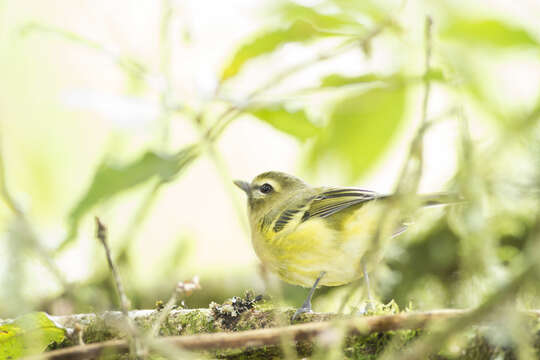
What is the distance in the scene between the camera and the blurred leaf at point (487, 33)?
580 millimetres

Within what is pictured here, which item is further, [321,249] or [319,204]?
[319,204]

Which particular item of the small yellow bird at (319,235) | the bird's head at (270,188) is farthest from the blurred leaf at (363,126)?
the bird's head at (270,188)

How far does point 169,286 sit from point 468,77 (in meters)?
1.54

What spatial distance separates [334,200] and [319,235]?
4.3 inches

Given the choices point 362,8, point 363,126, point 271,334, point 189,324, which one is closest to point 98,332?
point 189,324

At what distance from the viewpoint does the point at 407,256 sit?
174 cm

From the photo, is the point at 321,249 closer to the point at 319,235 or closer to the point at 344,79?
the point at 319,235

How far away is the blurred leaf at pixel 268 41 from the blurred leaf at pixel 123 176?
0.20 metres

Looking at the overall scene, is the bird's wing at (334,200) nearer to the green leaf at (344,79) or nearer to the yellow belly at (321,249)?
the yellow belly at (321,249)

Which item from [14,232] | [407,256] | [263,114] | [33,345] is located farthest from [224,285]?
[14,232]

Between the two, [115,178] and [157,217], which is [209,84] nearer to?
[115,178]

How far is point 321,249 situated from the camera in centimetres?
133

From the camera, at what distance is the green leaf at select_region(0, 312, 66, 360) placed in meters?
0.85

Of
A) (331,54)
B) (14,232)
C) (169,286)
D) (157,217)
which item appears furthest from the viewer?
(157,217)
